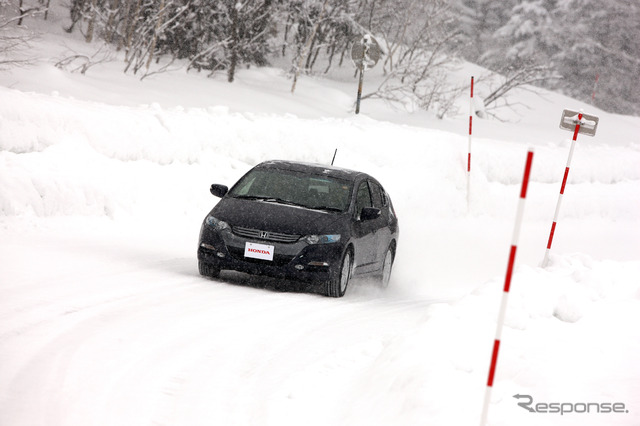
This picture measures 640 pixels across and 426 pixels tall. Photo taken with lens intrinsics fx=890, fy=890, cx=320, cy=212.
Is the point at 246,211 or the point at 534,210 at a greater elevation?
the point at 246,211

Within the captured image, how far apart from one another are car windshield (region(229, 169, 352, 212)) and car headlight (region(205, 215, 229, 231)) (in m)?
0.74

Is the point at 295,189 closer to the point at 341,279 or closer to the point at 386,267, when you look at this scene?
the point at 341,279

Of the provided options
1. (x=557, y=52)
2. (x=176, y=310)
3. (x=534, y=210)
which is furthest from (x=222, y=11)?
(x=557, y=52)

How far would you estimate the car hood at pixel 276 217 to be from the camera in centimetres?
969

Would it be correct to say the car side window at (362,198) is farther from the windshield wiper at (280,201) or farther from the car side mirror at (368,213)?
the windshield wiper at (280,201)

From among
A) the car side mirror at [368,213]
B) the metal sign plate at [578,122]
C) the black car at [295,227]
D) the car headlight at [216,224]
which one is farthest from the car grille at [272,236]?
the metal sign plate at [578,122]

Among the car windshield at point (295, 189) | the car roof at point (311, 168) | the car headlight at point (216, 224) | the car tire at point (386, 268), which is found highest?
the car roof at point (311, 168)

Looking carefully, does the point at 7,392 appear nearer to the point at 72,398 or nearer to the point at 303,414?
the point at 72,398

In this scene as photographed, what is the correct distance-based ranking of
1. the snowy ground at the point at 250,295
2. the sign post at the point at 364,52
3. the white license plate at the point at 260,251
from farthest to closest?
the sign post at the point at 364,52 < the white license plate at the point at 260,251 < the snowy ground at the point at 250,295

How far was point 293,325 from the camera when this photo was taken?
7.82m

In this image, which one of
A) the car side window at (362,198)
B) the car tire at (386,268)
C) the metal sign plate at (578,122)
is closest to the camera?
the car side window at (362,198)

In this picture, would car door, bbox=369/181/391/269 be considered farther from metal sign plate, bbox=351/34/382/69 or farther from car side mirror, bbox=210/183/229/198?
metal sign plate, bbox=351/34/382/69

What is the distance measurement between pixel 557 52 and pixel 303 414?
5642 cm

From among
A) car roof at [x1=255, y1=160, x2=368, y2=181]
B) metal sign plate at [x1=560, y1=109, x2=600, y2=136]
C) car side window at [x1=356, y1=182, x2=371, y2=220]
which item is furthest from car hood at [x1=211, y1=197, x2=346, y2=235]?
metal sign plate at [x1=560, y1=109, x2=600, y2=136]
